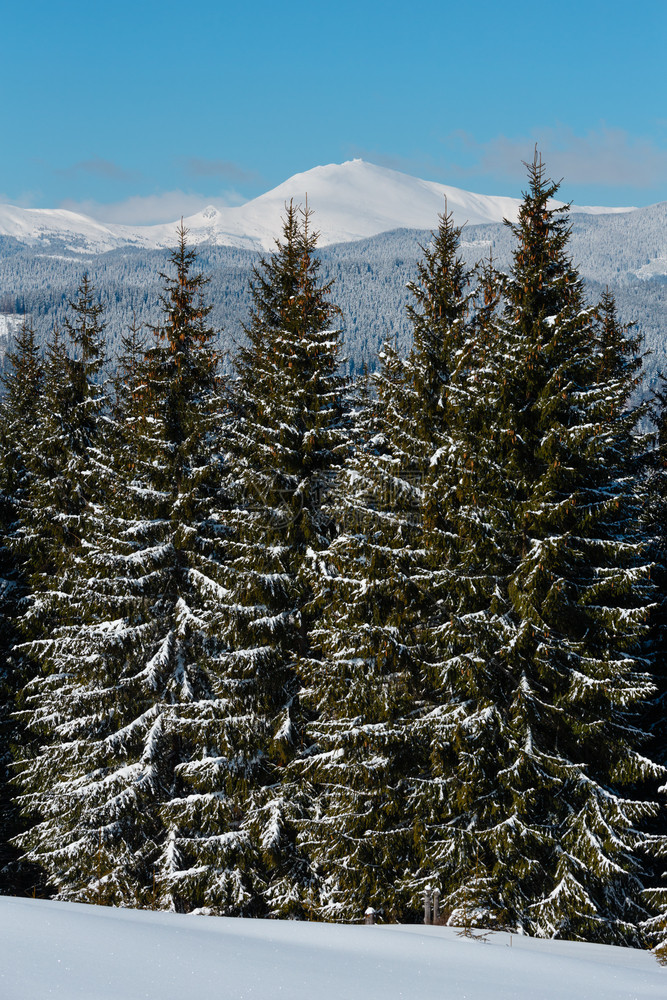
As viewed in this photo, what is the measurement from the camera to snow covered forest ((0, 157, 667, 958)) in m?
12.8

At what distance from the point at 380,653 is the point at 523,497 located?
3.85 m

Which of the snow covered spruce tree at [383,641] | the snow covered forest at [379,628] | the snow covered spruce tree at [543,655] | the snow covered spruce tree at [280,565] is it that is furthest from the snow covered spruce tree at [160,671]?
the snow covered spruce tree at [543,655]

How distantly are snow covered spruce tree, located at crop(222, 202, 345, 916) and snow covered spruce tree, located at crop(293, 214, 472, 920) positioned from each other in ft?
2.27

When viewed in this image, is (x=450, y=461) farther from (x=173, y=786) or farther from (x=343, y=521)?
(x=173, y=786)

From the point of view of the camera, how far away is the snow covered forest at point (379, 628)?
12828 millimetres

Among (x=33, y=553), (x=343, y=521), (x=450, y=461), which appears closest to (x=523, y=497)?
(x=450, y=461)

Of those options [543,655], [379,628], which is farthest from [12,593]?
[543,655]

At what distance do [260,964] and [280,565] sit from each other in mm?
10558

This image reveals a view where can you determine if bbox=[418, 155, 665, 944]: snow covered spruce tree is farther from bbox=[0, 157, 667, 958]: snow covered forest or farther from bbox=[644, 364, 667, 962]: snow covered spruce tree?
bbox=[644, 364, 667, 962]: snow covered spruce tree

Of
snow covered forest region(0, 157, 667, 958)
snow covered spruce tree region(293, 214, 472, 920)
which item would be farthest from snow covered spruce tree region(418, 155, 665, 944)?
snow covered spruce tree region(293, 214, 472, 920)

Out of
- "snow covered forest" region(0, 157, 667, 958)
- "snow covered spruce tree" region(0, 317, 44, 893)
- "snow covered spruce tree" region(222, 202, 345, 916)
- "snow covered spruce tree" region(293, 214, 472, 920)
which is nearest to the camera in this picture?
"snow covered forest" region(0, 157, 667, 958)

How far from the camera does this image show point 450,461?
13.8 m

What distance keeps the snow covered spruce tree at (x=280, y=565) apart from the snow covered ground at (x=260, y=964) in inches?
302

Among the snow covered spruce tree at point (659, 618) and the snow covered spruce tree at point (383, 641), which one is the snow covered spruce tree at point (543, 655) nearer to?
the snow covered spruce tree at point (383, 641)
